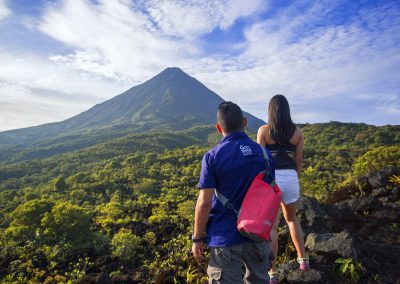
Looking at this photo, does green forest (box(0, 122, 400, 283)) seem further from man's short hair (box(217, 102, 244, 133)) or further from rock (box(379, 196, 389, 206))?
man's short hair (box(217, 102, 244, 133))

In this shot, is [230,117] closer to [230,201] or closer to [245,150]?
[245,150]

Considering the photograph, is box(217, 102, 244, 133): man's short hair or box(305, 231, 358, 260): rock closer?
box(217, 102, 244, 133): man's short hair

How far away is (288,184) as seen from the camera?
3490 millimetres

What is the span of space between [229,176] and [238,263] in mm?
613

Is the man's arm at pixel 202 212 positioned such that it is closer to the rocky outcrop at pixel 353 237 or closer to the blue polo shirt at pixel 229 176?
the blue polo shirt at pixel 229 176

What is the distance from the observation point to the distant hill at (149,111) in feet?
334

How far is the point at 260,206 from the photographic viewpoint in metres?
2.51

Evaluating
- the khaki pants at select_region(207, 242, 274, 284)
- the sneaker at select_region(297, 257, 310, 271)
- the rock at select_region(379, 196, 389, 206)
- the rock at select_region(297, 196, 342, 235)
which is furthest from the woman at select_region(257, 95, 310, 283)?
the rock at select_region(379, 196, 389, 206)

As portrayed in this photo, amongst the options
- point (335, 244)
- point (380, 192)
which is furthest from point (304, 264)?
point (380, 192)

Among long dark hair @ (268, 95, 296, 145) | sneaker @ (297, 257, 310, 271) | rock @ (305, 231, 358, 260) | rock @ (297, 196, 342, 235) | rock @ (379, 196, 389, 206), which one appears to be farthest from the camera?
rock @ (379, 196, 389, 206)

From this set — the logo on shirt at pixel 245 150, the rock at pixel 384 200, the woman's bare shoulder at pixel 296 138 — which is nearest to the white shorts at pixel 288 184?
the woman's bare shoulder at pixel 296 138

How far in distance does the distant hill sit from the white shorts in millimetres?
81127

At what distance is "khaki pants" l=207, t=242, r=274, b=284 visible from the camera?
2.51 m

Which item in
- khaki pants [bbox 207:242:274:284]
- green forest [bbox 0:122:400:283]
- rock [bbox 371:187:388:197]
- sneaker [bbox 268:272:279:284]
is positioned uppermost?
khaki pants [bbox 207:242:274:284]
